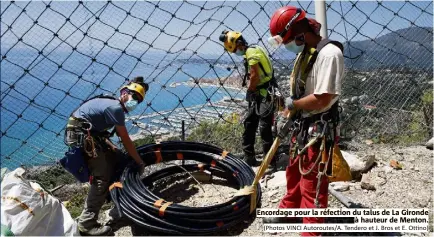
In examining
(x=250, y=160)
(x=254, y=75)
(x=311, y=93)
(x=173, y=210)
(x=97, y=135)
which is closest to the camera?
(x=311, y=93)

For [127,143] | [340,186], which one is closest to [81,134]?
[127,143]

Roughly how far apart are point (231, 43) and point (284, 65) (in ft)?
3.14

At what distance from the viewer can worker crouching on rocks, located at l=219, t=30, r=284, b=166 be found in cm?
448

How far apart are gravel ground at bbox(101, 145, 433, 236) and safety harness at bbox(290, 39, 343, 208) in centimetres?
57

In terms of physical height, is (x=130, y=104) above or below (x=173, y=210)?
above

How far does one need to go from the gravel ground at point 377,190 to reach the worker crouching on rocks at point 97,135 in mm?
291

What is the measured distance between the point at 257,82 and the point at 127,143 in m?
1.59

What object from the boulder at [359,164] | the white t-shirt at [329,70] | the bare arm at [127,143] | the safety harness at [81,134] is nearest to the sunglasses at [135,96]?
the bare arm at [127,143]

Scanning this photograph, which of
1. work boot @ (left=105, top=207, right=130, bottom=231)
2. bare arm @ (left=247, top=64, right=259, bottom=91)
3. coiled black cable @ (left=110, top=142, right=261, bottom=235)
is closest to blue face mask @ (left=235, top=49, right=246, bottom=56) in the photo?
bare arm @ (left=247, top=64, right=259, bottom=91)

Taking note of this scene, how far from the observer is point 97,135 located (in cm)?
368

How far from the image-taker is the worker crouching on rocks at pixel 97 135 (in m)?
3.54

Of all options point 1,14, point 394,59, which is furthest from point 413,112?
point 1,14

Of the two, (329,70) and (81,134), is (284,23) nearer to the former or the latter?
(329,70)

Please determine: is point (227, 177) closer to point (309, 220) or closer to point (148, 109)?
point (148, 109)
